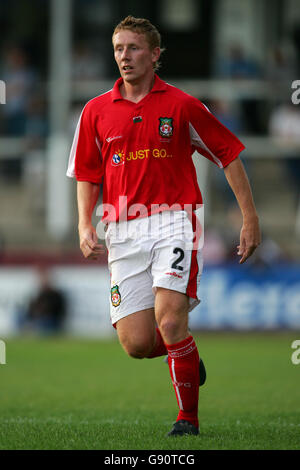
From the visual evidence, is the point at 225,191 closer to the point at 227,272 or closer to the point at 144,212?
the point at 227,272

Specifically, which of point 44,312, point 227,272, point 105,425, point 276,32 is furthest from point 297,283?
point 105,425

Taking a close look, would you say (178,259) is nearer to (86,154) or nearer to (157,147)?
(157,147)

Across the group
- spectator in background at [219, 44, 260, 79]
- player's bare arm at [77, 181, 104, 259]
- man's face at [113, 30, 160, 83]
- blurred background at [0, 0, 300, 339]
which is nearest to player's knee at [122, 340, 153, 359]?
player's bare arm at [77, 181, 104, 259]

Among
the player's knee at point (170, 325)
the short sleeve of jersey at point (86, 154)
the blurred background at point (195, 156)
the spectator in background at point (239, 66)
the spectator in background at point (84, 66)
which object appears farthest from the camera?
the spectator in background at point (84, 66)

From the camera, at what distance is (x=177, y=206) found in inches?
244

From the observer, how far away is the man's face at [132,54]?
6.24 m

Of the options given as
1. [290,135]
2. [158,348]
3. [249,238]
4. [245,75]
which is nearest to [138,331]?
[158,348]

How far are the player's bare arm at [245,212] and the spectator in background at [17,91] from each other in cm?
1269

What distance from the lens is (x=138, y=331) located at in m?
6.21

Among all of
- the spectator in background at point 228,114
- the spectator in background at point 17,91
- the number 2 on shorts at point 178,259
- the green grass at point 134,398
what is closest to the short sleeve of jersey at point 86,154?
the number 2 on shorts at point 178,259

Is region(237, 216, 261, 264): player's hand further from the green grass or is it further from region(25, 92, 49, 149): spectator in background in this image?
region(25, 92, 49, 149): spectator in background

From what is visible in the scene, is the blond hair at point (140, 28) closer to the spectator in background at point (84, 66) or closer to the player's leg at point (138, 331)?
the player's leg at point (138, 331)

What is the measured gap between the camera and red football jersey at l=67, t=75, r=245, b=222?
622 centimetres

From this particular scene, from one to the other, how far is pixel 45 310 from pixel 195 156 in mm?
3850
